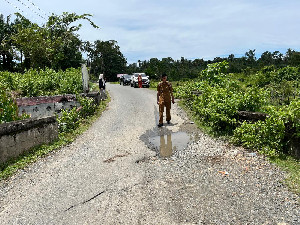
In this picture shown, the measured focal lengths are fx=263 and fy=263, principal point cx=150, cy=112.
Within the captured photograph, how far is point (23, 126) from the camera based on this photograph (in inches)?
270

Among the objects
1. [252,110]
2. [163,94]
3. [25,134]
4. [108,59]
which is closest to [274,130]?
[252,110]

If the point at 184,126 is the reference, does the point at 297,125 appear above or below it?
above

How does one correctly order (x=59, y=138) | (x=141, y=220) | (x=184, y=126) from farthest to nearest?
(x=184, y=126), (x=59, y=138), (x=141, y=220)

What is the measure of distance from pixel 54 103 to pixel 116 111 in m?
2.96

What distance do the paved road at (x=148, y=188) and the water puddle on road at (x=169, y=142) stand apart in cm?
17

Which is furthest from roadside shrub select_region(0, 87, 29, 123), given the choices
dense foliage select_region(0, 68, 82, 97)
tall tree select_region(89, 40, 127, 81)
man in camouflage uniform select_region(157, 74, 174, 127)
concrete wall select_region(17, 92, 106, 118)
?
tall tree select_region(89, 40, 127, 81)

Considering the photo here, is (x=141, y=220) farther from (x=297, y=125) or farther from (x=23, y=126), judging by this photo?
(x=23, y=126)

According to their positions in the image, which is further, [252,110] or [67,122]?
[67,122]

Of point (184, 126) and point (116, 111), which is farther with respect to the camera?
point (116, 111)

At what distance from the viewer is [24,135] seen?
22.7 ft

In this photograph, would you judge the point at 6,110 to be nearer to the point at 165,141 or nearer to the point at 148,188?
the point at 165,141

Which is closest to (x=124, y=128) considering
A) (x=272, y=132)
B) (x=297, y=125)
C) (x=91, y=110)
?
(x=91, y=110)

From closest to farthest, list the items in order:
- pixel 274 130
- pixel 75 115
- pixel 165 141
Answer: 1. pixel 274 130
2. pixel 165 141
3. pixel 75 115

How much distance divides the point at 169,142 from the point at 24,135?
3.93m
